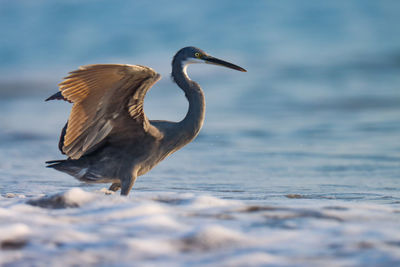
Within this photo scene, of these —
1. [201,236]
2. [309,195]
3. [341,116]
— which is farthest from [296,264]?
[341,116]

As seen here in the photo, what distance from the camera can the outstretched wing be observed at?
4320 mm

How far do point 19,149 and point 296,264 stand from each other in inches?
239

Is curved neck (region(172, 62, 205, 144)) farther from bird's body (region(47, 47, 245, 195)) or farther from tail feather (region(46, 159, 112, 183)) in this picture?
tail feather (region(46, 159, 112, 183))

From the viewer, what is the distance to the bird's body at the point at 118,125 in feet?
14.4

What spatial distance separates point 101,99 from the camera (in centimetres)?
453

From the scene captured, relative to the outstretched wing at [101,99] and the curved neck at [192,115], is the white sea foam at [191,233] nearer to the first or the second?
the outstretched wing at [101,99]

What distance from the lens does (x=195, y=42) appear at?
16516 millimetres

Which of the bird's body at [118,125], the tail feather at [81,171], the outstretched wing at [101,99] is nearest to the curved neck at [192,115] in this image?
the bird's body at [118,125]

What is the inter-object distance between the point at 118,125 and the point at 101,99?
1.34ft

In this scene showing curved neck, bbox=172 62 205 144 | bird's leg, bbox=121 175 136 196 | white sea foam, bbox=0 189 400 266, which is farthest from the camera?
curved neck, bbox=172 62 205 144

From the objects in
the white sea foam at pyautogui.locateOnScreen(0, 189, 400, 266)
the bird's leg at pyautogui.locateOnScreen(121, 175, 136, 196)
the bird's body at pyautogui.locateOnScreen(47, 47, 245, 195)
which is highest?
the bird's body at pyautogui.locateOnScreen(47, 47, 245, 195)

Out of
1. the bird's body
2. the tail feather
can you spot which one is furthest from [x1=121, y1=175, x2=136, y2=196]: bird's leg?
the tail feather

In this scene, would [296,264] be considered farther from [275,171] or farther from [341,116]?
[341,116]

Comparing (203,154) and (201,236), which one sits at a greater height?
(203,154)
